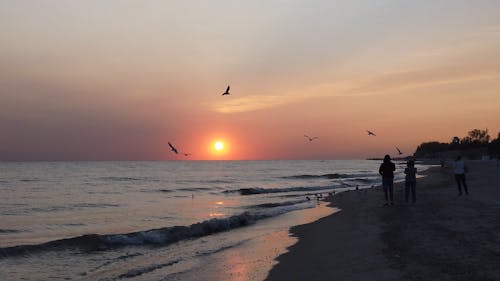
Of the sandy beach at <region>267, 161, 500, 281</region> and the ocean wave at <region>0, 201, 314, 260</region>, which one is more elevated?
the sandy beach at <region>267, 161, 500, 281</region>

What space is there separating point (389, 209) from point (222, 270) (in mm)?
9839

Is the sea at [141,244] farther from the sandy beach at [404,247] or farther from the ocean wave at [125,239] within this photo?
the sandy beach at [404,247]

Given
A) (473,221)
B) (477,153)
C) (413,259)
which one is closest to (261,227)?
(473,221)

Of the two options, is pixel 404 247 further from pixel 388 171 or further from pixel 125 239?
pixel 125 239

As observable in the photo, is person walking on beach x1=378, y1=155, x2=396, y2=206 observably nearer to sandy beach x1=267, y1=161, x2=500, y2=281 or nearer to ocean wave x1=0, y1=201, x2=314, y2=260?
sandy beach x1=267, y1=161, x2=500, y2=281

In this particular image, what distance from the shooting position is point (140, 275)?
1137cm

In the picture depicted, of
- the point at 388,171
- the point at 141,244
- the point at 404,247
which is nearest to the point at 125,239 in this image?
the point at 141,244

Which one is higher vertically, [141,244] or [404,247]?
[404,247]

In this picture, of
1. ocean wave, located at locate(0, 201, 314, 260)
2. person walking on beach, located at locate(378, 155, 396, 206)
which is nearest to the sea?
ocean wave, located at locate(0, 201, 314, 260)

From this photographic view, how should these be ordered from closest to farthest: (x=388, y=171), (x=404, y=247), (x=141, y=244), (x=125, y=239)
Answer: (x=404, y=247)
(x=141, y=244)
(x=125, y=239)
(x=388, y=171)

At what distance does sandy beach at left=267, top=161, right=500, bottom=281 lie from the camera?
8.26 metres

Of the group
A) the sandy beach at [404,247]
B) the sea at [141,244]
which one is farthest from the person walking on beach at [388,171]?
the sea at [141,244]

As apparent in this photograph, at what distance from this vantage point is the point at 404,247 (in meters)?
10.5

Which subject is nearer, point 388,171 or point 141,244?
point 141,244
